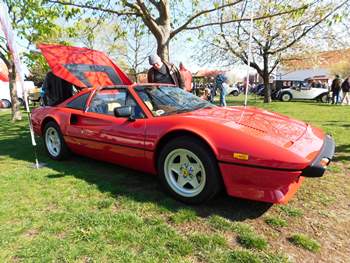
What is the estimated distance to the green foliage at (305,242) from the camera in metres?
2.44

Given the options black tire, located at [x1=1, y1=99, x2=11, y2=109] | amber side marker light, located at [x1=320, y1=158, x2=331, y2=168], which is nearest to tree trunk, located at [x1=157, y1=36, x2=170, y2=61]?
amber side marker light, located at [x1=320, y1=158, x2=331, y2=168]

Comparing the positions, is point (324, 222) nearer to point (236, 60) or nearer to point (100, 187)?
point (100, 187)

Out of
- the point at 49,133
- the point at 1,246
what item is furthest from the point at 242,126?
the point at 49,133

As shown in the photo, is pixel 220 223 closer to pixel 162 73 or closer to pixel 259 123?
pixel 259 123

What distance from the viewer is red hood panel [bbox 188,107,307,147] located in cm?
293

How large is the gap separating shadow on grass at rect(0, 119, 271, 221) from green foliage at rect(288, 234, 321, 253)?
0.46 m

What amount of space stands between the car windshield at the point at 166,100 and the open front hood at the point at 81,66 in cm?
173

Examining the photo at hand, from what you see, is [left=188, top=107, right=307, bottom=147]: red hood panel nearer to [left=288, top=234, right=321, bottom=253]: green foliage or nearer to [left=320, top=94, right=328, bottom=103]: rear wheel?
[left=288, top=234, right=321, bottom=253]: green foliage

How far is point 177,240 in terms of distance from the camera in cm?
259

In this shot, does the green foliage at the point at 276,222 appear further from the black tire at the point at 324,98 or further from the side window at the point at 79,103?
the black tire at the point at 324,98

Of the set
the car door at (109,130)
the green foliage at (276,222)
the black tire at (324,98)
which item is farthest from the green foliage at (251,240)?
the black tire at (324,98)

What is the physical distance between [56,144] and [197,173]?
294cm

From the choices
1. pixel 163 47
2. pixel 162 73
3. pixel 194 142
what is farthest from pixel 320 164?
pixel 163 47

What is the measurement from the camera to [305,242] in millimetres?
2500
